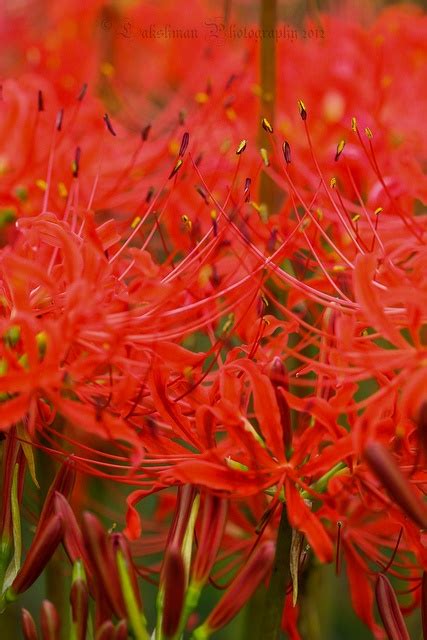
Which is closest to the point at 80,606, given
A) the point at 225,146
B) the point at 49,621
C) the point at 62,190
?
the point at 49,621

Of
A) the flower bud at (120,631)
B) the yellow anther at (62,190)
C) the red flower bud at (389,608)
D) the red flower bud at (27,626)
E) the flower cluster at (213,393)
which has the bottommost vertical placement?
the red flower bud at (27,626)

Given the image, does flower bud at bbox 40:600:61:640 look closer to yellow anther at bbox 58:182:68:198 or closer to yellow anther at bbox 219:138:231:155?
yellow anther at bbox 58:182:68:198

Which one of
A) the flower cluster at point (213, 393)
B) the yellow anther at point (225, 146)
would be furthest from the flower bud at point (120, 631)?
the yellow anther at point (225, 146)

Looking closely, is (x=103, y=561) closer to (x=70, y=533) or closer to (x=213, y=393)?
(x=70, y=533)

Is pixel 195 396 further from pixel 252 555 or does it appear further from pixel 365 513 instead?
pixel 365 513

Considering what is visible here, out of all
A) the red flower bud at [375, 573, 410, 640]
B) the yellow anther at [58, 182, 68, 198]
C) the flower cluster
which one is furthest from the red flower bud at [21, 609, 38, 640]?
the yellow anther at [58, 182, 68, 198]

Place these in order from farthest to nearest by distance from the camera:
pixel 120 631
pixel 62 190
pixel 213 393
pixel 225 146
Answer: pixel 225 146 < pixel 62 190 < pixel 213 393 < pixel 120 631

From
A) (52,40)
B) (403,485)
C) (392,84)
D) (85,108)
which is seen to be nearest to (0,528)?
(403,485)

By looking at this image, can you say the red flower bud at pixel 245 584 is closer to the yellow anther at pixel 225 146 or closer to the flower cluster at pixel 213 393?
the flower cluster at pixel 213 393
